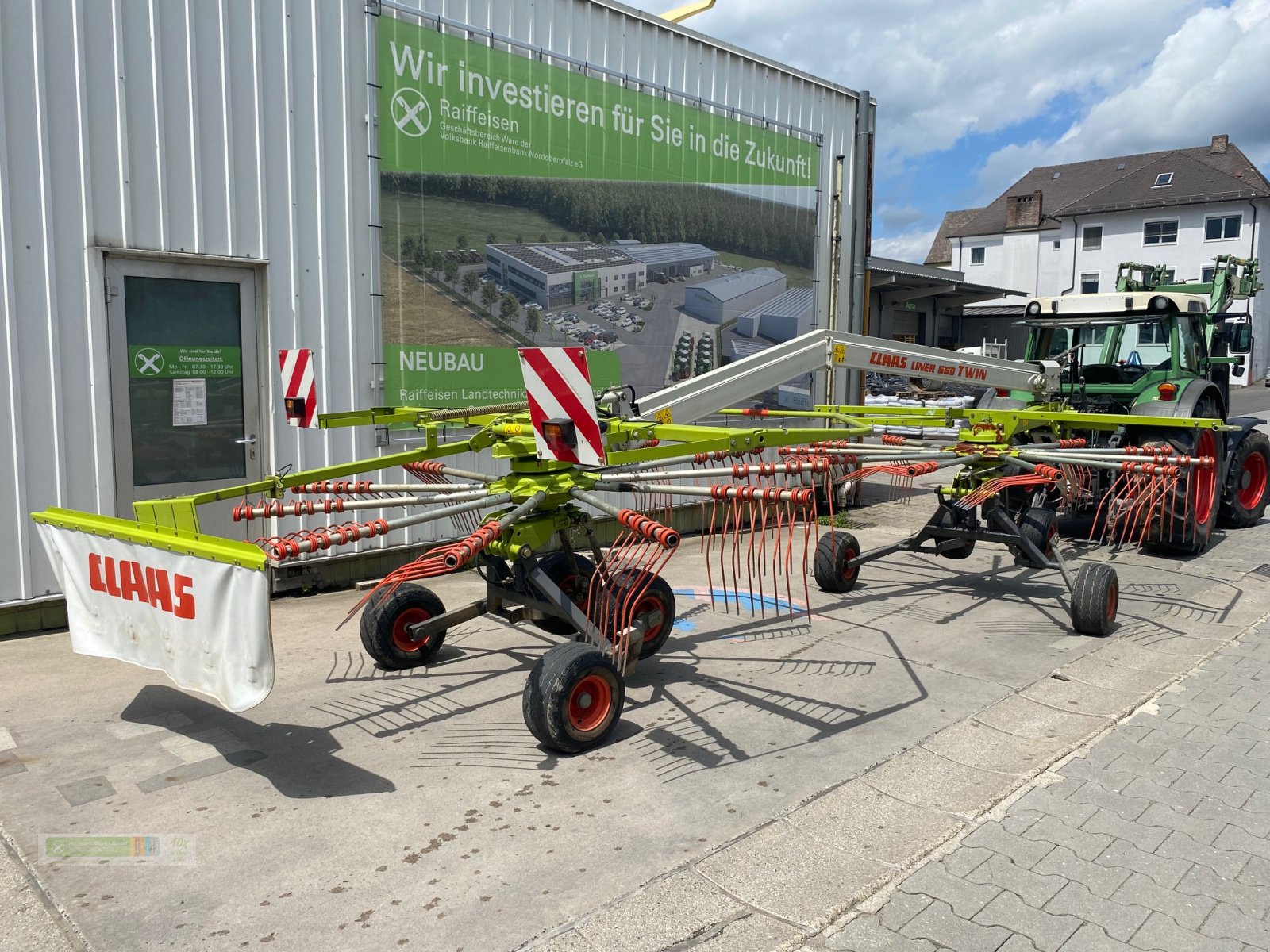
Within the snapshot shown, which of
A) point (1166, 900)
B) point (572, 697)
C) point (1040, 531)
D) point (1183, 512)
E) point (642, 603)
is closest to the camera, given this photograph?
point (1166, 900)

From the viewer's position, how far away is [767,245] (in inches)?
440

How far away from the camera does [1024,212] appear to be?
4762cm

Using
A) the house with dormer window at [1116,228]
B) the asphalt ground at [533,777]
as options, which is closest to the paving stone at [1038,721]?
the asphalt ground at [533,777]

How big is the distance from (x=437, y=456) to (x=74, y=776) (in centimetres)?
250

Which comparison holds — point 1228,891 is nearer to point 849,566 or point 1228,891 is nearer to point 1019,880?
point 1019,880

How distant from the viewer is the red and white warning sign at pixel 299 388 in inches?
217

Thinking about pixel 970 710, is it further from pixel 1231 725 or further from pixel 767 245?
pixel 767 245

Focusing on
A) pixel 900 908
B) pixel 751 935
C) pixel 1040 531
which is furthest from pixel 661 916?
pixel 1040 531

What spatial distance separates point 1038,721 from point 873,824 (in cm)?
159

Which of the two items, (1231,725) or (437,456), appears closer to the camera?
(1231,725)

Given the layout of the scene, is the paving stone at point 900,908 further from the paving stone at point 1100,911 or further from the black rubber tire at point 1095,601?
the black rubber tire at point 1095,601

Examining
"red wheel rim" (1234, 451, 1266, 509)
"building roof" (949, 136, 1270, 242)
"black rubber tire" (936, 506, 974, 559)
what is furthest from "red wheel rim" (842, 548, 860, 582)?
"building roof" (949, 136, 1270, 242)

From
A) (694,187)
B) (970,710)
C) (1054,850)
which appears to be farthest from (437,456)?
(694,187)

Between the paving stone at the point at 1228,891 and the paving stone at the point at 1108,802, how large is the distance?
1.40ft
